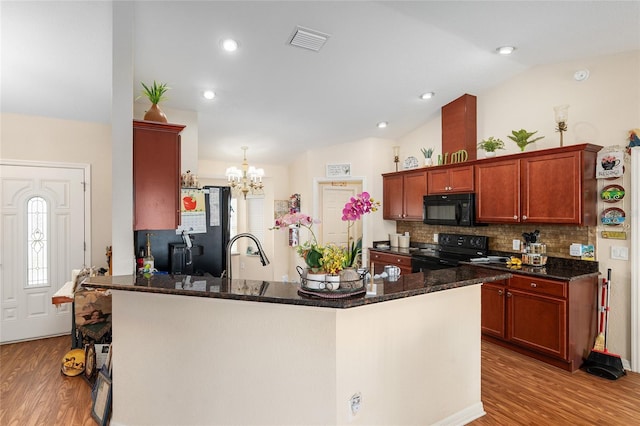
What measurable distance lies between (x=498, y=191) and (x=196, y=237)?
328cm

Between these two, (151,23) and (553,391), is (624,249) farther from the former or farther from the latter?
(151,23)

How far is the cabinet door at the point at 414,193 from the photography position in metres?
4.84

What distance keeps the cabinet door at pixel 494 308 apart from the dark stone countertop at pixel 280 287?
Result: 59.8 inches

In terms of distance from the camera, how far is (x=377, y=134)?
17.3ft

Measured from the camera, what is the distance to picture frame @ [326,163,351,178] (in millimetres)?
5595

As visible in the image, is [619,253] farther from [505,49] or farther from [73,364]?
[73,364]

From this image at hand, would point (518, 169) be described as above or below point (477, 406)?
above

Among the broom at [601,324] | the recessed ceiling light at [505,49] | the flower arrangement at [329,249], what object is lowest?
the broom at [601,324]

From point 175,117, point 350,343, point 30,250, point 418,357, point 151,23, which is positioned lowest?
point 418,357


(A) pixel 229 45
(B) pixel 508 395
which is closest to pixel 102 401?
(A) pixel 229 45

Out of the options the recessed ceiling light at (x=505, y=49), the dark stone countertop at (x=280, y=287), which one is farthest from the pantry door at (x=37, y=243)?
the recessed ceiling light at (x=505, y=49)

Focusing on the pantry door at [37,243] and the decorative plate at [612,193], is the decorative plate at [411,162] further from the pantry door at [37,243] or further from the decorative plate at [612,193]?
the pantry door at [37,243]

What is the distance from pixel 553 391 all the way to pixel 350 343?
208cm

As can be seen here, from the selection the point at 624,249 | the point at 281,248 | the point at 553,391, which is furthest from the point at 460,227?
the point at 281,248
